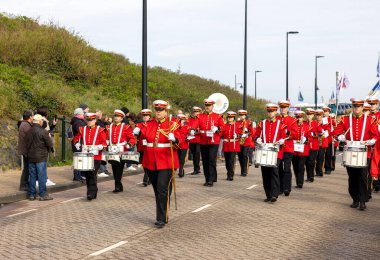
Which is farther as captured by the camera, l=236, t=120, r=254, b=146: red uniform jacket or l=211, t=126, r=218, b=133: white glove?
l=236, t=120, r=254, b=146: red uniform jacket

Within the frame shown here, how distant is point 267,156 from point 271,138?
54 cm

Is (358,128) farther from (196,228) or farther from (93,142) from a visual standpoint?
(93,142)

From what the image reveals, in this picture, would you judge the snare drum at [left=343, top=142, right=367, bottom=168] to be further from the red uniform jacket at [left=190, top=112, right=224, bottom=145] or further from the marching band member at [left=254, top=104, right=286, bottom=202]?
the red uniform jacket at [left=190, top=112, right=224, bottom=145]

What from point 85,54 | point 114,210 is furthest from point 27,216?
point 85,54

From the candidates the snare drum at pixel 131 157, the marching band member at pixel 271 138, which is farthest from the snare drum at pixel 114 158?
the marching band member at pixel 271 138

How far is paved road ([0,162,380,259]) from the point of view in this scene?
8.27m

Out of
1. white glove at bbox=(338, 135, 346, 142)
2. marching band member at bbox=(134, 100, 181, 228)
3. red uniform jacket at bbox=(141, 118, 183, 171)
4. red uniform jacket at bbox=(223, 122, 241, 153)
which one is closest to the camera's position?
marching band member at bbox=(134, 100, 181, 228)

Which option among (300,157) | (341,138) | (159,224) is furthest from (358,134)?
(159,224)

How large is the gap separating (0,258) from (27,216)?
352cm

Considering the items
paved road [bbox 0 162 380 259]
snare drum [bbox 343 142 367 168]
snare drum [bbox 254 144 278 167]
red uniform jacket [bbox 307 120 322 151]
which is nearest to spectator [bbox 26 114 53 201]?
paved road [bbox 0 162 380 259]

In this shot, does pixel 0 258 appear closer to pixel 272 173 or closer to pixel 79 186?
pixel 272 173

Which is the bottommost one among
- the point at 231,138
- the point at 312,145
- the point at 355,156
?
the point at 312,145

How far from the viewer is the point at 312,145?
733 inches

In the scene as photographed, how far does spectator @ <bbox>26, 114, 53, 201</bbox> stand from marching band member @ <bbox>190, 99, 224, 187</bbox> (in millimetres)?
4514
